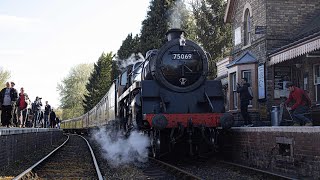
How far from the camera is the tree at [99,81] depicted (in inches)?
2734

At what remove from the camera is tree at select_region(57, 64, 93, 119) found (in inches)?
3563

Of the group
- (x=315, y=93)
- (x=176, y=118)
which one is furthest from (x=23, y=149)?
(x=315, y=93)

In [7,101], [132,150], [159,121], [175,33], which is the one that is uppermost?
[175,33]

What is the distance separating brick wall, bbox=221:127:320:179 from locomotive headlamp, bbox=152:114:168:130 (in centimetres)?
211

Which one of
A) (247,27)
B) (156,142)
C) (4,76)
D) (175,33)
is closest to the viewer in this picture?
(156,142)

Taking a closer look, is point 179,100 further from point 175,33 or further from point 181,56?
point 175,33

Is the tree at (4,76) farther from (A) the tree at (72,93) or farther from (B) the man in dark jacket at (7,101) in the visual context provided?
(B) the man in dark jacket at (7,101)

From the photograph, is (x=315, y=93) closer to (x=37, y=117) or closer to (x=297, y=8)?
(x=297, y=8)

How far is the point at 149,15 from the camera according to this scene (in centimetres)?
3806

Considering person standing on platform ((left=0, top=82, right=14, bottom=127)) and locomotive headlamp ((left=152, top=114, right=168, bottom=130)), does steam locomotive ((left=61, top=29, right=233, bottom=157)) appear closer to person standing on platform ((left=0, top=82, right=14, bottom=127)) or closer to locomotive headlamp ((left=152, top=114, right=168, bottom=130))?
locomotive headlamp ((left=152, top=114, right=168, bottom=130))

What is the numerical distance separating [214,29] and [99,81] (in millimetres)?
35704

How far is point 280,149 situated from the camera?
29.6 feet

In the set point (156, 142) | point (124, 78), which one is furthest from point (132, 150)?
point (124, 78)

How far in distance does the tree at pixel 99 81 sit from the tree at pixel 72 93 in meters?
17.1
